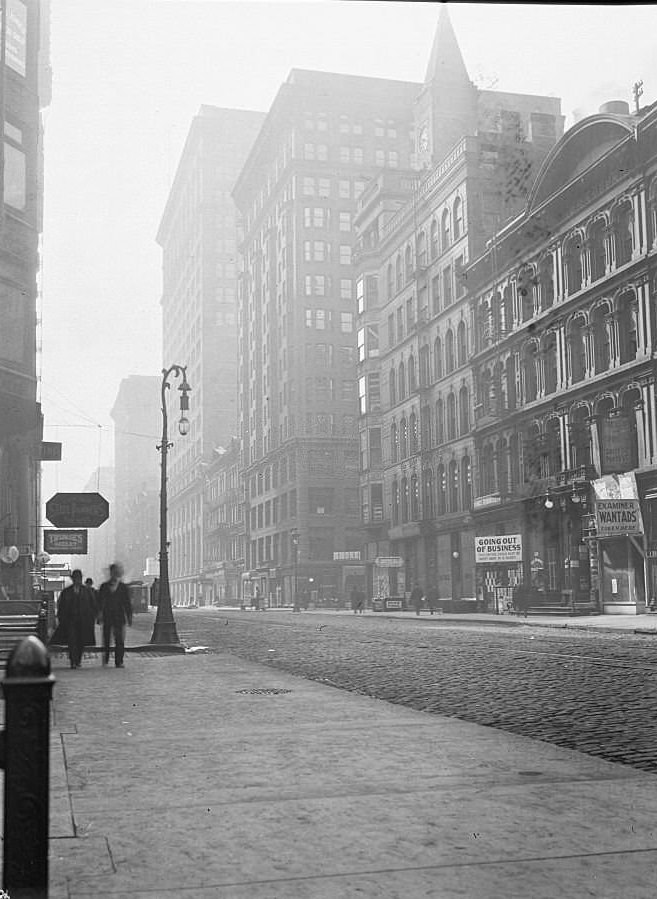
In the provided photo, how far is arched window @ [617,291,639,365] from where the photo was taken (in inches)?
1548

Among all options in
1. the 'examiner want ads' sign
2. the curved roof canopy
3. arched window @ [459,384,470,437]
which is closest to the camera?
the curved roof canopy

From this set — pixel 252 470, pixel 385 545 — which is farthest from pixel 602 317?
pixel 252 470

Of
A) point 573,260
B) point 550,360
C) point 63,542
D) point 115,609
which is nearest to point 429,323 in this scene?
point 550,360

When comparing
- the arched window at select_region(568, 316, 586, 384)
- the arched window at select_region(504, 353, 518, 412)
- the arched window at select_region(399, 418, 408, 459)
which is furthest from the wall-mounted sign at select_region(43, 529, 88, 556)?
the arched window at select_region(399, 418, 408, 459)

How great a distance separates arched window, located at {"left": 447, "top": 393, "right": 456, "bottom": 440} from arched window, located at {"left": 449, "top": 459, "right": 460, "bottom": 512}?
5.45 ft

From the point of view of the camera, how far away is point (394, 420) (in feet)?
→ 234

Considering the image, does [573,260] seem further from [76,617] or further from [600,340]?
[76,617]

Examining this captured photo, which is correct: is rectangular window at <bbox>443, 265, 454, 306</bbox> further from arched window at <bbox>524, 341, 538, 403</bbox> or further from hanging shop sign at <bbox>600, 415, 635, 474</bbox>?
hanging shop sign at <bbox>600, 415, 635, 474</bbox>

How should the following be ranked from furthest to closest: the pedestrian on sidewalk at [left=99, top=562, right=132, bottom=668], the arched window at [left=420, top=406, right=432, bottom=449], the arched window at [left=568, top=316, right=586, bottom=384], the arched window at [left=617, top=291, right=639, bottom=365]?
1. the arched window at [left=420, top=406, right=432, bottom=449]
2. the arched window at [left=568, top=316, right=586, bottom=384]
3. the arched window at [left=617, top=291, right=639, bottom=365]
4. the pedestrian on sidewalk at [left=99, top=562, right=132, bottom=668]

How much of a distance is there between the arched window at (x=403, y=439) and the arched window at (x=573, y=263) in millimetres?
26332

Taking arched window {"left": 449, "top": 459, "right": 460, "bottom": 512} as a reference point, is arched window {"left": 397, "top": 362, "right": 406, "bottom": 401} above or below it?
above

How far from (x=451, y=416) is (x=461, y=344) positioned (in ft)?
14.5

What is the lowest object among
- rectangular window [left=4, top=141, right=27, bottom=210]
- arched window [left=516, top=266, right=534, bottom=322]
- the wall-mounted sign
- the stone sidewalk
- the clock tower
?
the stone sidewalk

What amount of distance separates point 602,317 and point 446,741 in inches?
1400
